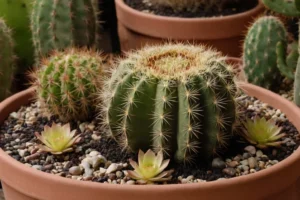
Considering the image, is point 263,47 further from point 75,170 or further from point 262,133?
point 75,170

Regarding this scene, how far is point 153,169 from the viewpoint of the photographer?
133 centimetres

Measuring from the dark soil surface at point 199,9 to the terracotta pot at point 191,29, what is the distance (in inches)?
3.0

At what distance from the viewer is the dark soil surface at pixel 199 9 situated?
2.26 meters

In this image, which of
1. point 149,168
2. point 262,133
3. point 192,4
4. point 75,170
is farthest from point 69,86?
point 192,4

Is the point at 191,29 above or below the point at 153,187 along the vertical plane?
below

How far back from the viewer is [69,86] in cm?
160

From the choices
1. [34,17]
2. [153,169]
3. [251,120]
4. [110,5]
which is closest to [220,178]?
[153,169]

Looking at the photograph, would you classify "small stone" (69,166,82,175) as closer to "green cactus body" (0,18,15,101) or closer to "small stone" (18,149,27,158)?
"small stone" (18,149,27,158)

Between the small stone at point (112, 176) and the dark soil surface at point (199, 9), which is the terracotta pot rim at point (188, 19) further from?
the small stone at point (112, 176)

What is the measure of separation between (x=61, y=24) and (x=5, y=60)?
0.68 feet

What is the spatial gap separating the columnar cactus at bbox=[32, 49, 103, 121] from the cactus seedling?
40cm

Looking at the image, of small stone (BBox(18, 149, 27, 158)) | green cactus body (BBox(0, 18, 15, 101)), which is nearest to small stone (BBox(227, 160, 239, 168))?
small stone (BBox(18, 149, 27, 158))

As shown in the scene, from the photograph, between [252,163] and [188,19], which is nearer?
[252,163]

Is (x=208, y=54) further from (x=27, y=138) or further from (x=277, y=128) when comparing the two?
(x=27, y=138)
